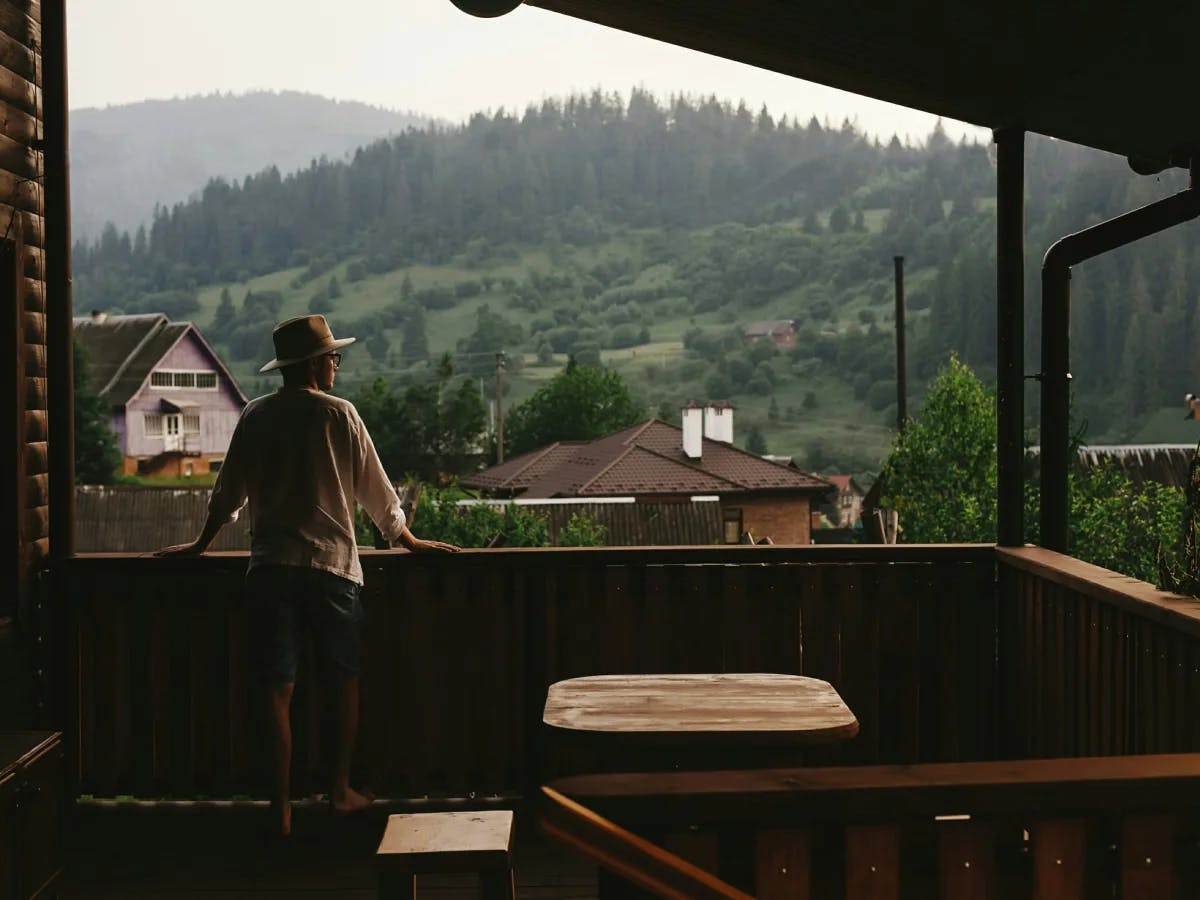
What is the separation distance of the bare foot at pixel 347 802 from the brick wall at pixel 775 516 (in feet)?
120

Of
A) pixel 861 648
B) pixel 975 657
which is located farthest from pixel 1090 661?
pixel 861 648

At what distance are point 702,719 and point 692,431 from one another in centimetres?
3814

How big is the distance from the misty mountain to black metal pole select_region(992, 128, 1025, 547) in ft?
208

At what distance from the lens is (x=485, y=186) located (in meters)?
73.3

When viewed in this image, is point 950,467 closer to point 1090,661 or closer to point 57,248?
point 1090,661

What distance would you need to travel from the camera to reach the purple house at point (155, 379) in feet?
176

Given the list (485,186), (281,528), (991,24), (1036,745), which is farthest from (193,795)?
(485,186)

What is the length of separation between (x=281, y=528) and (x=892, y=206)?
66.5m

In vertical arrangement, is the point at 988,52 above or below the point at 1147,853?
above

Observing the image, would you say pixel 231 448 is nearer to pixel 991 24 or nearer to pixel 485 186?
pixel 991 24

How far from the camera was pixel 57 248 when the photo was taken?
12.4 feet

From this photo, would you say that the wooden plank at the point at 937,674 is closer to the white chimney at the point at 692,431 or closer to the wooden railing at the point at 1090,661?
the wooden railing at the point at 1090,661

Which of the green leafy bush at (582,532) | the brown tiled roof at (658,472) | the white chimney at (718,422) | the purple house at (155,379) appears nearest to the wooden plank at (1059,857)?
the green leafy bush at (582,532)

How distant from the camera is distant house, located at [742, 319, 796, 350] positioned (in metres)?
66.5
